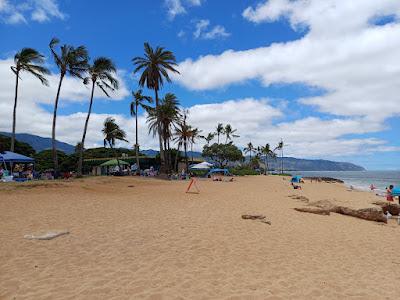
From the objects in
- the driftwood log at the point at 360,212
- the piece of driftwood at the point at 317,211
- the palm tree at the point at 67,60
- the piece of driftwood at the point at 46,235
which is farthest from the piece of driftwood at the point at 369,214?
the palm tree at the point at 67,60

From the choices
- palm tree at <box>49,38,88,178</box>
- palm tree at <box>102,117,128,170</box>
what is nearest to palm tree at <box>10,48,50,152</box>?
palm tree at <box>49,38,88,178</box>

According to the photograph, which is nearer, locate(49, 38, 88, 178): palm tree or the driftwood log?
the driftwood log

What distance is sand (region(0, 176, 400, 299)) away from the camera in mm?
5141

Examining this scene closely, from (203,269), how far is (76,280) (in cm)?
225

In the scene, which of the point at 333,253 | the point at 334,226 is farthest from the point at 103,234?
the point at 334,226

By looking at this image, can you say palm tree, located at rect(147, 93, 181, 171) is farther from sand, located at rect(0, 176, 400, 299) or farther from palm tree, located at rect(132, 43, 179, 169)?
sand, located at rect(0, 176, 400, 299)

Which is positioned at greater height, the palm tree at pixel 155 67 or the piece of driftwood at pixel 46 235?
the palm tree at pixel 155 67

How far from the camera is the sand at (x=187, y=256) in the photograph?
5.14 meters

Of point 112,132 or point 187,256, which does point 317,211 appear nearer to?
point 187,256

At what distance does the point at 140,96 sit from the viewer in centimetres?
4169

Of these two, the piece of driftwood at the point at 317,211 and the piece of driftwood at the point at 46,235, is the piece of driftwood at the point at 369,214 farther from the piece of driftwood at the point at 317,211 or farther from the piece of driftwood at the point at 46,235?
the piece of driftwood at the point at 46,235

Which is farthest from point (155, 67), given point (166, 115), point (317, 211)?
point (317, 211)

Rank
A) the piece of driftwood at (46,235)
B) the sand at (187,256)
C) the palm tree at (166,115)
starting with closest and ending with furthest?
the sand at (187,256) < the piece of driftwood at (46,235) < the palm tree at (166,115)

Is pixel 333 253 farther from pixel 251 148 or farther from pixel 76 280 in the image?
pixel 251 148
